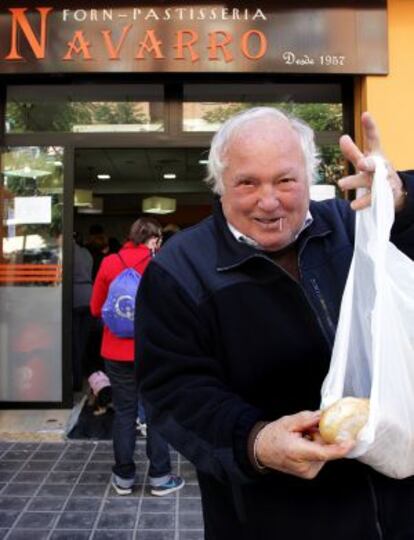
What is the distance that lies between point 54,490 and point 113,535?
0.82 m

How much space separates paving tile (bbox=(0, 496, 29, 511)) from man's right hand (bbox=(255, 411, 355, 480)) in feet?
10.5

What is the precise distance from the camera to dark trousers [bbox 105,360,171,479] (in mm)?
4227

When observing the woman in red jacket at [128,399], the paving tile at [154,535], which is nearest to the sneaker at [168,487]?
the woman in red jacket at [128,399]

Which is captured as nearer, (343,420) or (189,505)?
(343,420)

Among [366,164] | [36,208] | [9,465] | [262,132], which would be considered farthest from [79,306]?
[366,164]

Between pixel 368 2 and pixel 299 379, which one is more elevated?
pixel 368 2

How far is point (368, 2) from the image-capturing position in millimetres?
5160

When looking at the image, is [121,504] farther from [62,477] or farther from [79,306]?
[79,306]

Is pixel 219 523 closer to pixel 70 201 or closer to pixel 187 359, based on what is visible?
pixel 187 359

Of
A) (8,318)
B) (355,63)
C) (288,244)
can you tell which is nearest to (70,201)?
(8,318)

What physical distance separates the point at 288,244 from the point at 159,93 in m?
4.38

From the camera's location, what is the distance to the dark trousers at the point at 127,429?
4.23 m

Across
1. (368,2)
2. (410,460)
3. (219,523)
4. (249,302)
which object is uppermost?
(368,2)

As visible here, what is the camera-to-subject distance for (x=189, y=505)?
13.2ft
